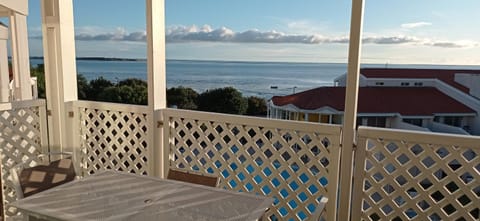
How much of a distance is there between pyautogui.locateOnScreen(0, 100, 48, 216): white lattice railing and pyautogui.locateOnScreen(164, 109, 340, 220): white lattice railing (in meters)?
1.40

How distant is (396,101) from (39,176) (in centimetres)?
461

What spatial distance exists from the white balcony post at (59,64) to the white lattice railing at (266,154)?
1.19 m

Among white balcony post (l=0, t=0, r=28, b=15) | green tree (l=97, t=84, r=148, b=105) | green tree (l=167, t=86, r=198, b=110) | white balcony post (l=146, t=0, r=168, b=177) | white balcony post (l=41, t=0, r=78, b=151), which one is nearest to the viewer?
white balcony post (l=0, t=0, r=28, b=15)

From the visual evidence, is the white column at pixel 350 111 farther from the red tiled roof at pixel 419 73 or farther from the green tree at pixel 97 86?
the green tree at pixel 97 86

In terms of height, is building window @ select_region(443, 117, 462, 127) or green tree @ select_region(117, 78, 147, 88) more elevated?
green tree @ select_region(117, 78, 147, 88)

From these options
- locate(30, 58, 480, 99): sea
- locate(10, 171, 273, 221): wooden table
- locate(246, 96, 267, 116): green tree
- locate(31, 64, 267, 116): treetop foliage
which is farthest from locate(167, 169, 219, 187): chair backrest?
locate(30, 58, 480, 99): sea

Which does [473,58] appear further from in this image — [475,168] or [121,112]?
[121,112]

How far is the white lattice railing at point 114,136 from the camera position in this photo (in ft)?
10.6

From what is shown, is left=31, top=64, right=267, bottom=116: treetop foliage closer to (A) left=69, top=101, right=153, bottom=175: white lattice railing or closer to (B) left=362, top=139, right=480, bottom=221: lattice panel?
(A) left=69, top=101, right=153, bottom=175: white lattice railing

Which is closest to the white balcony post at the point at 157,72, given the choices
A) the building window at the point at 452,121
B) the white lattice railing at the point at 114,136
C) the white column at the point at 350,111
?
the white lattice railing at the point at 114,136

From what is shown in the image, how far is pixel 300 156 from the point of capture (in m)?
2.57

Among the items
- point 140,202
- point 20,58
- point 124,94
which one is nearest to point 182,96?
point 124,94

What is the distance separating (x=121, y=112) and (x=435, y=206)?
272 centimetres

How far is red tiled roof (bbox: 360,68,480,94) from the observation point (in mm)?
4593
